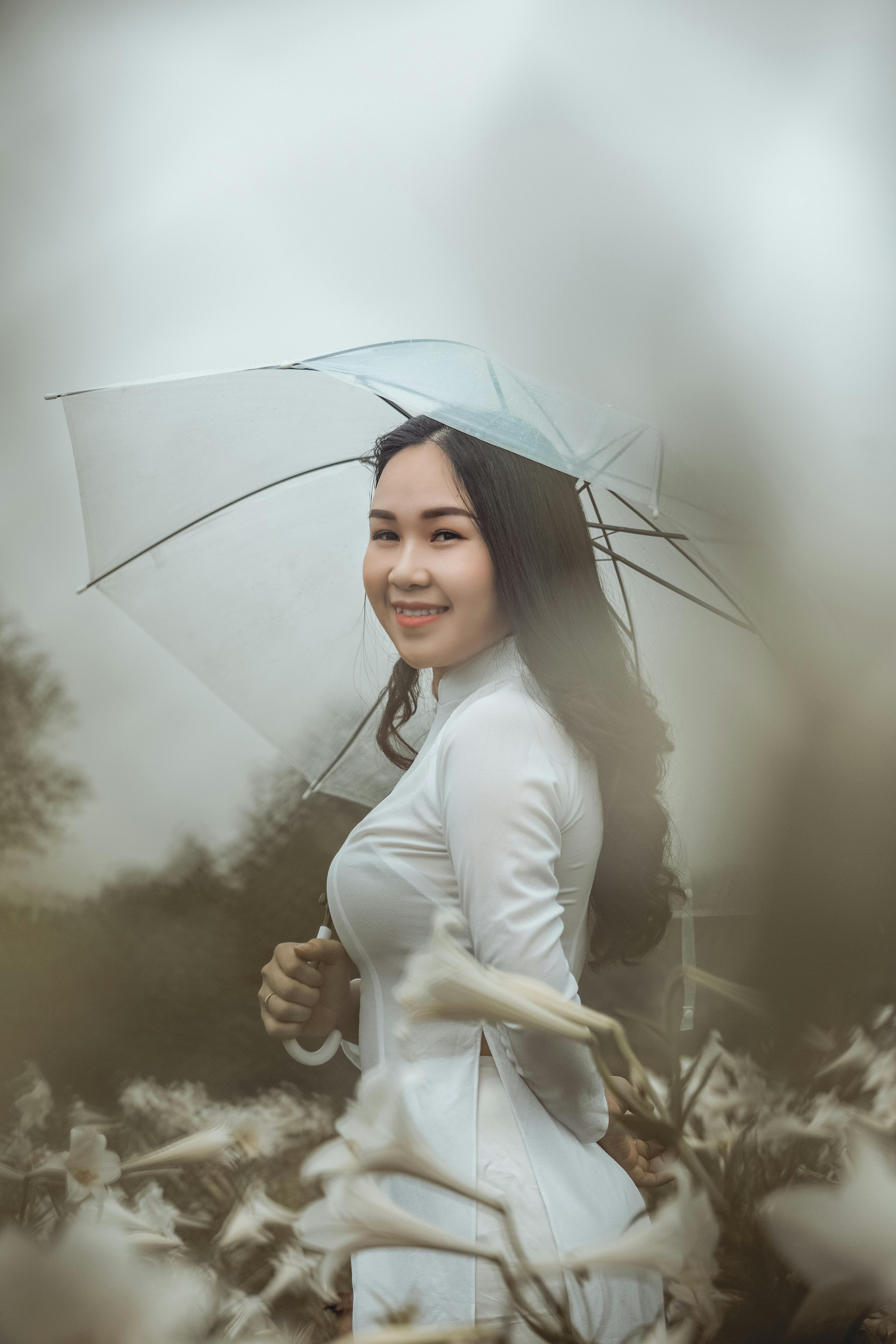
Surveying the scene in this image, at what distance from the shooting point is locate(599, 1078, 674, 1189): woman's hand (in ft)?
1.89

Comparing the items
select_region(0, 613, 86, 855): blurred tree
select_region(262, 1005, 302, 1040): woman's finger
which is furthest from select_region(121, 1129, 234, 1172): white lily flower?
select_region(0, 613, 86, 855): blurred tree

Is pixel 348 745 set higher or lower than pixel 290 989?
higher

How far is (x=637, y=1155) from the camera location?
0.59 meters

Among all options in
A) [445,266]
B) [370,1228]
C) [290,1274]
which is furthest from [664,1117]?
[445,266]

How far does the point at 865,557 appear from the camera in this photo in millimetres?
639

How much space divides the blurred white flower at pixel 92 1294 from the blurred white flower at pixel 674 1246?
254mm

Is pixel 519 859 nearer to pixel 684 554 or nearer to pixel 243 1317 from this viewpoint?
pixel 684 554

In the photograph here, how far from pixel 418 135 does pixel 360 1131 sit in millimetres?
685

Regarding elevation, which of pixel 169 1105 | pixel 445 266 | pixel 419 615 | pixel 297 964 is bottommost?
pixel 169 1105

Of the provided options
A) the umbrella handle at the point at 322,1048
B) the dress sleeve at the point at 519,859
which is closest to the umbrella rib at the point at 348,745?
the umbrella handle at the point at 322,1048

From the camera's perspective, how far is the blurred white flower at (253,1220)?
607mm

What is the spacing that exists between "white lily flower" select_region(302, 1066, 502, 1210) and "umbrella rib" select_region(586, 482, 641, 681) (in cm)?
31

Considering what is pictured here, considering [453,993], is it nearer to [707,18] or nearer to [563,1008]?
[563,1008]

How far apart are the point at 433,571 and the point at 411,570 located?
0.01 m
